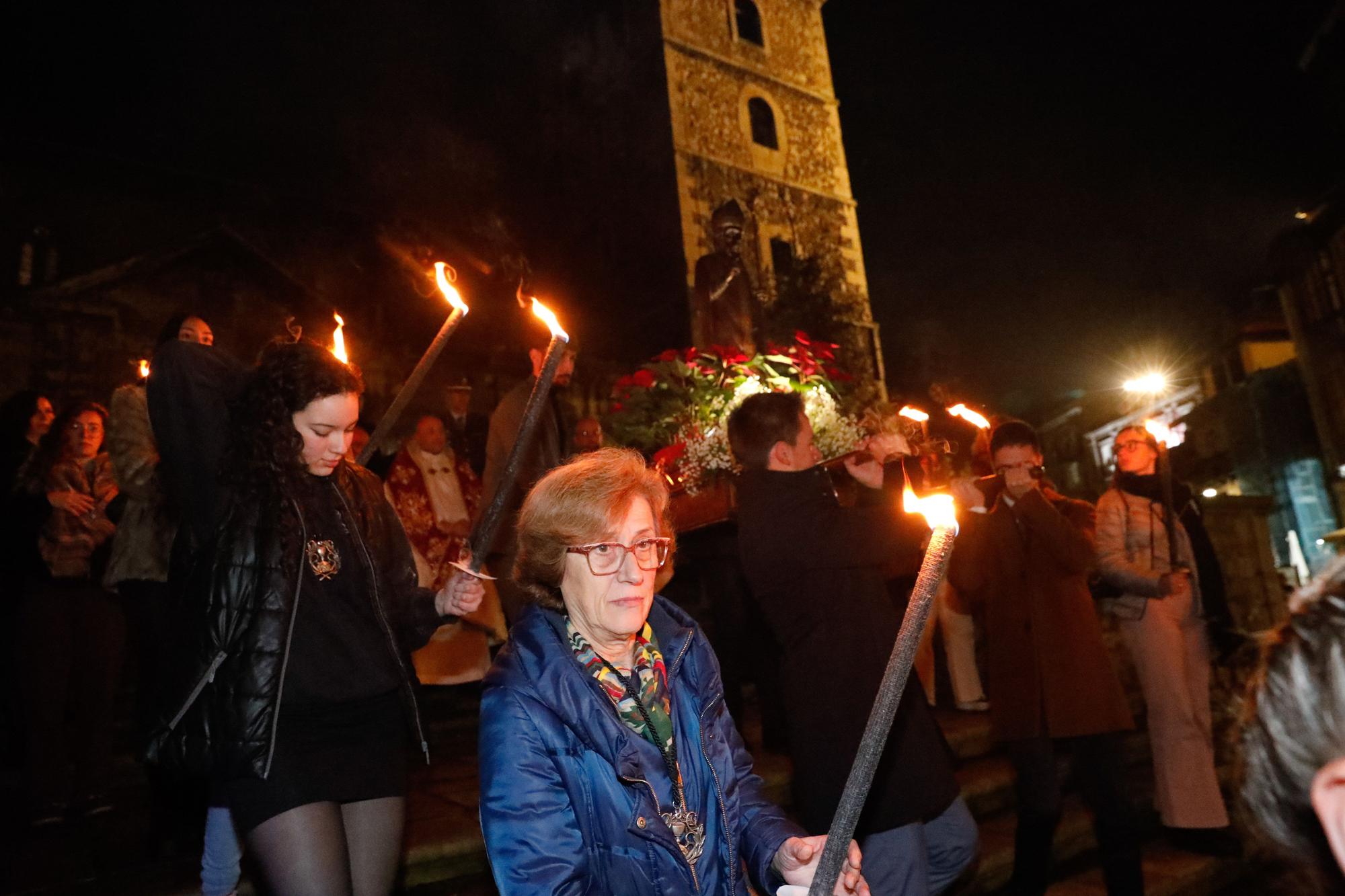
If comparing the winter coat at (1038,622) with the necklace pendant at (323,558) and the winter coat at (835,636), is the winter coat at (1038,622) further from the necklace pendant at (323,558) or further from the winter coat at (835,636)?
the necklace pendant at (323,558)

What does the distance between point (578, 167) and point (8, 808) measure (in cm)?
2796

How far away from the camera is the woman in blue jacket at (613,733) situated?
1872 mm

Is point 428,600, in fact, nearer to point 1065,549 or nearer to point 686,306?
point 1065,549

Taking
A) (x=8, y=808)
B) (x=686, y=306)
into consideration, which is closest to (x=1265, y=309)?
(x=686, y=306)

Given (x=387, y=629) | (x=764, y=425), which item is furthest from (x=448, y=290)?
(x=764, y=425)

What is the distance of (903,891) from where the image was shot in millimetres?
2936

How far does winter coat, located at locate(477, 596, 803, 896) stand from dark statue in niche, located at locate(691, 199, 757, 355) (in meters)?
5.51

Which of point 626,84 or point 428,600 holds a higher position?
point 626,84

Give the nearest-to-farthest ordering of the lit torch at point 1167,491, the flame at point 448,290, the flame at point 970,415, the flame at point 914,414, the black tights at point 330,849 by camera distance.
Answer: the black tights at point 330,849
the flame at point 448,290
the flame at point 914,414
the flame at point 970,415
the lit torch at point 1167,491

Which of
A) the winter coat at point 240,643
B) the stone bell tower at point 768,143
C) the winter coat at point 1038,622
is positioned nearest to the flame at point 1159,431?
the winter coat at point 1038,622

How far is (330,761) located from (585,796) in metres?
0.93

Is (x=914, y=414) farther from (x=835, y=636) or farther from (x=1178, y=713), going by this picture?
(x=1178, y=713)

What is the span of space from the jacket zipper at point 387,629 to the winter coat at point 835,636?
4.42 feet

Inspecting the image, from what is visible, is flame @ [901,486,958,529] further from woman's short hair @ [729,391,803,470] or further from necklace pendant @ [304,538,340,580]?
necklace pendant @ [304,538,340,580]
